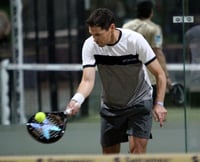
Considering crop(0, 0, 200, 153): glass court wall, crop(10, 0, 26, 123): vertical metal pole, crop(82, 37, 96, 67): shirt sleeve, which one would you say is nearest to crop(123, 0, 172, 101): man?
crop(0, 0, 200, 153): glass court wall

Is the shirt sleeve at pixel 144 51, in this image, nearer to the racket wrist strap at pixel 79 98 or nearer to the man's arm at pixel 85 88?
the man's arm at pixel 85 88

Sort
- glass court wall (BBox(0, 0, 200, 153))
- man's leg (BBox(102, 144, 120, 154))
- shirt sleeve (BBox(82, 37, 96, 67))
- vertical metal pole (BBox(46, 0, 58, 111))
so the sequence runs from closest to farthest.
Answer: shirt sleeve (BBox(82, 37, 96, 67))
man's leg (BBox(102, 144, 120, 154))
glass court wall (BBox(0, 0, 200, 153))
vertical metal pole (BBox(46, 0, 58, 111))

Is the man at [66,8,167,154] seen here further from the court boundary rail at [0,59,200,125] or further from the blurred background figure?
the court boundary rail at [0,59,200,125]

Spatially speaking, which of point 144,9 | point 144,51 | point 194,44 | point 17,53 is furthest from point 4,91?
point 144,51

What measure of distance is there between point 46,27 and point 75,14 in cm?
44

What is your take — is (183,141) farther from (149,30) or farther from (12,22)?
(12,22)

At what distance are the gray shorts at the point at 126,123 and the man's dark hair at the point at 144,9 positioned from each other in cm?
228

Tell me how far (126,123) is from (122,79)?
409 millimetres

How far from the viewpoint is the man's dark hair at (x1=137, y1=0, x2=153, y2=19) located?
7.54 meters

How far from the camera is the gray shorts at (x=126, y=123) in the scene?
5344 mm

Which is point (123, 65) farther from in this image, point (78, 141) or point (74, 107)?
point (78, 141)

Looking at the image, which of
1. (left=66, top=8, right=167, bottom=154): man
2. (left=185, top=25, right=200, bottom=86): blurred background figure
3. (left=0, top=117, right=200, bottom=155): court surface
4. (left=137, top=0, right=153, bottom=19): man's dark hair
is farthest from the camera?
(left=137, top=0, right=153, bottom=19): man's dark hair

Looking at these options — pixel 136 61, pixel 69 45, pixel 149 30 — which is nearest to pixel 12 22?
pixel 69 45

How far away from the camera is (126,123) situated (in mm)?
5457
